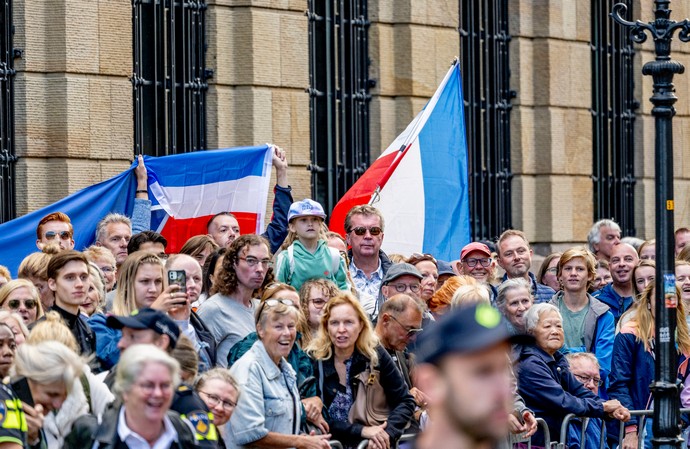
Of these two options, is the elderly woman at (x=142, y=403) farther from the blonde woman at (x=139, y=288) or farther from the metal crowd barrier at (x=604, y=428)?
the metal crowd barrier at (x=604, y=428)

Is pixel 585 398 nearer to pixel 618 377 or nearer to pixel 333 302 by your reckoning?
pixel 618 377

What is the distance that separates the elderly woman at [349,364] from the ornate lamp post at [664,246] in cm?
223

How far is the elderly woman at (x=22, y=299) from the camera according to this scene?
7.98m

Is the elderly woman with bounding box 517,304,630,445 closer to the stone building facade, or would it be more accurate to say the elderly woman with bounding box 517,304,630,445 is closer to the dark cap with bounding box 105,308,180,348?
the dark cap with bounding box 105,308,180,348

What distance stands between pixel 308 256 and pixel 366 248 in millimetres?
821

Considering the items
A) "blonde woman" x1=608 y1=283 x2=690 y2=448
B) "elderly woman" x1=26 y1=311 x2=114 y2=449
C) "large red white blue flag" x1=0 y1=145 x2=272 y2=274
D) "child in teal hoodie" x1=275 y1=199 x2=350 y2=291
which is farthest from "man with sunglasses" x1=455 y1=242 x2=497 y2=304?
"elderly woman" x1=26 y1=311 x2=114 y2=449

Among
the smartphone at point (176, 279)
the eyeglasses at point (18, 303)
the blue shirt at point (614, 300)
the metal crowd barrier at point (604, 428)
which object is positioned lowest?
the metal crowd barrier at point (604, 428)

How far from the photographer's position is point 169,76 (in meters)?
14.5

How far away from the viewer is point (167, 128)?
569 inches

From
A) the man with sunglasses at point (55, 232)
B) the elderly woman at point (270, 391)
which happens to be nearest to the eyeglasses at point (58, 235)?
the man with sunglasses at point (55, 232)

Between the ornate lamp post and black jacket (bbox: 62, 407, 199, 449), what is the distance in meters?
4.85

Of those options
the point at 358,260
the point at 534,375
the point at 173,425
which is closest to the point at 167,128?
the point at 358,260

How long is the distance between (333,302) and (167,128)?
20.1 ft

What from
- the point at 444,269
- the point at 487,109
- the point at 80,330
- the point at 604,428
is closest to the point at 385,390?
the point at 80,330
